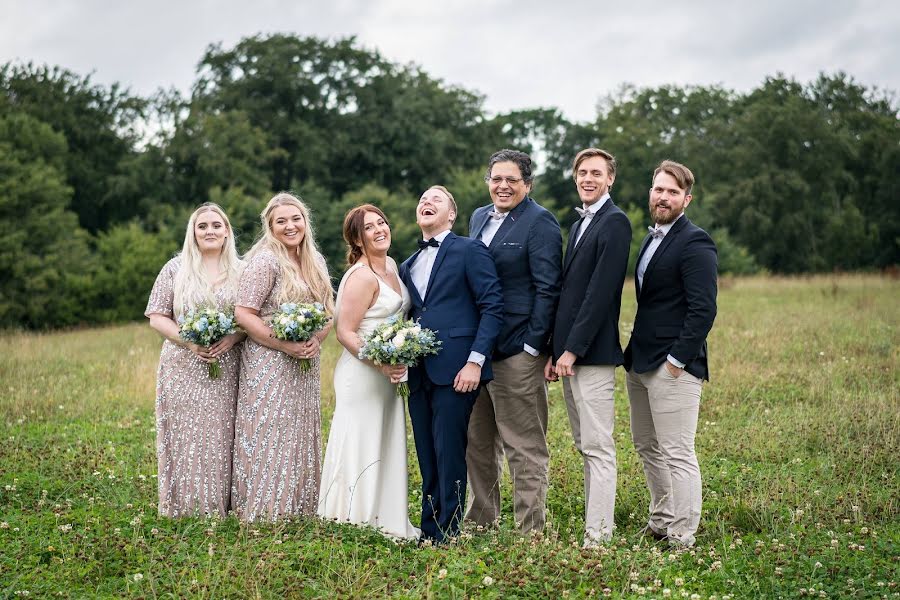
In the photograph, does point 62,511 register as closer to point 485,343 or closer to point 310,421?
point 310,421

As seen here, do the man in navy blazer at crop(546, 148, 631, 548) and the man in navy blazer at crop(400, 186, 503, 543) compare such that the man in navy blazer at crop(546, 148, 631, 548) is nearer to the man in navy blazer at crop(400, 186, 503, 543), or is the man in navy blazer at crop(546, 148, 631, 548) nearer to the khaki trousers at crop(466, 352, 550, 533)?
the khaki trousers at crop(466, 352, 550, 533)

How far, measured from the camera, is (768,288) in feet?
88.4

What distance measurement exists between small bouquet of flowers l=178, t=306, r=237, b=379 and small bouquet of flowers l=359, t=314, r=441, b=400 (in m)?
1.07

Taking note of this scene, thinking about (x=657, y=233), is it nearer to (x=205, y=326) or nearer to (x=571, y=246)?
(x=571, y=246)

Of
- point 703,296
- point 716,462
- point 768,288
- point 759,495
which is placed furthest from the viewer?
point 768,288

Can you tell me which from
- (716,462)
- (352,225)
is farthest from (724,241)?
(352,225)

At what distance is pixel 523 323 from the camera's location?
6.20 metres

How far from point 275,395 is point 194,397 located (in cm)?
67

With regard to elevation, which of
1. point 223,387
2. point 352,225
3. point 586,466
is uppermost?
point 352,225

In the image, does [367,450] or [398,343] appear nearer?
[398,343]

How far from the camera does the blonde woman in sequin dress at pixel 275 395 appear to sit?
20.9 feet

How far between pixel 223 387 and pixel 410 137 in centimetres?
3984

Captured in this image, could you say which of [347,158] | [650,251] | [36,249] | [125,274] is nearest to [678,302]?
[650,251]

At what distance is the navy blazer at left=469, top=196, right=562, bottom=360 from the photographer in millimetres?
6156
